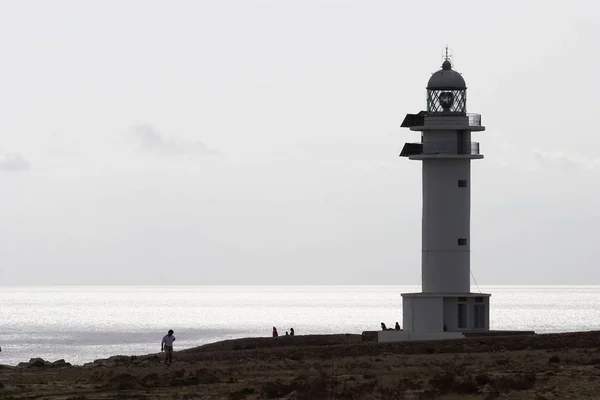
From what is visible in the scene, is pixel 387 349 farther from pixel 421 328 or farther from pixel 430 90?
pixel 430 90

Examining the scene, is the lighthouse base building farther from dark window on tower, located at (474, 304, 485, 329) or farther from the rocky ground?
the rocky ground

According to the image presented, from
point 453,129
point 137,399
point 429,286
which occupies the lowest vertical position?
point 137,399

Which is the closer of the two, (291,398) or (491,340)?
(291,398)

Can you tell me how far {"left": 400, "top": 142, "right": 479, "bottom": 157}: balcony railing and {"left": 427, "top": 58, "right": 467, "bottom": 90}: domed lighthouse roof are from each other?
2.15 meters

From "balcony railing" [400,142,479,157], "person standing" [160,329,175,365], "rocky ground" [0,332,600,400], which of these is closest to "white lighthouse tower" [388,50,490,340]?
"balcony railing" [400,142,479,157]

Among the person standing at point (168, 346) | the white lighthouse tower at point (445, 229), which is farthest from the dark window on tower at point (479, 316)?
the person standing at point (168, 346)

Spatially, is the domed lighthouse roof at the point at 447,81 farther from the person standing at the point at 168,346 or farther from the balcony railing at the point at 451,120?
the person standing at the point at 168,346

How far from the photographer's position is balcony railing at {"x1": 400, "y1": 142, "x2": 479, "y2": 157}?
4875cm

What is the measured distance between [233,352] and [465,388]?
13675 millimetres

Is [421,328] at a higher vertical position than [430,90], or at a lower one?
lower

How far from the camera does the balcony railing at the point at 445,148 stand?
48.8 m

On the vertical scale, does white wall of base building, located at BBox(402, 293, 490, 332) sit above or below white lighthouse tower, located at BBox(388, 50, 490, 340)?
below

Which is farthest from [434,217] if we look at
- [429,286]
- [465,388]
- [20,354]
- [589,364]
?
[20,354]

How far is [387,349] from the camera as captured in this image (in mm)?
39594
